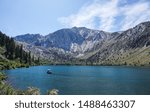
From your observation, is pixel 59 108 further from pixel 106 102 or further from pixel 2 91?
pixel 2 91

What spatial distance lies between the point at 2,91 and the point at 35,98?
1409cm

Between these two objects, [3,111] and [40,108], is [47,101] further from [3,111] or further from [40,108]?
[3,111]

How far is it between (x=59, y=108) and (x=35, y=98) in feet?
13.4

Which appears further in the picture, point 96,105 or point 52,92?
point 52,92

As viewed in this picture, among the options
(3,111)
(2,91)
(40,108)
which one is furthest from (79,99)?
(2,91)

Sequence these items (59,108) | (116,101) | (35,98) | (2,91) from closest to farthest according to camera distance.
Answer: (59,108)
(116,101)
(35,98)
(2,91)

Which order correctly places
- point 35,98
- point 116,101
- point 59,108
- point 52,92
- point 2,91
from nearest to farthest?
1. point 59,108
2. point 116,101
3. point 35,98
4. point 2,91
5. point 52,92

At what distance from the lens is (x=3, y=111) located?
23.9 m

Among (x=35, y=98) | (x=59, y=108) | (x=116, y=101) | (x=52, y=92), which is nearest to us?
(x=59, y=108)

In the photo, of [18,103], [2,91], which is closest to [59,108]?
[18,103]

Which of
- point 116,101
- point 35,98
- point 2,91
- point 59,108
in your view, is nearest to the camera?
point 59,108

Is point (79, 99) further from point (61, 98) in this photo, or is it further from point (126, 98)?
point (126, 98)

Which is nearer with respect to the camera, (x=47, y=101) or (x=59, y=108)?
(x=59, y=108)

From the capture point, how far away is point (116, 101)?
25.2 meters
